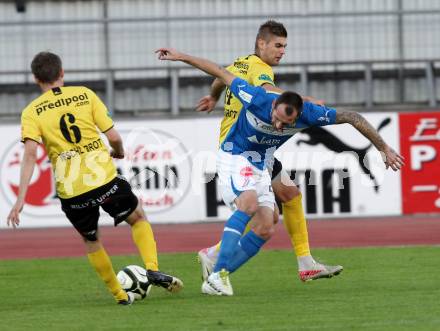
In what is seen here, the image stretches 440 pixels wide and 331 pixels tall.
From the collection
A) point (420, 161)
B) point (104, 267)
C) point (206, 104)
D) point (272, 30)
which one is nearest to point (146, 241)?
point (104, 267)

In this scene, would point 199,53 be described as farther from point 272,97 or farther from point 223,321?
point 223,321

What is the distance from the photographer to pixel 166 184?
59.5 feet

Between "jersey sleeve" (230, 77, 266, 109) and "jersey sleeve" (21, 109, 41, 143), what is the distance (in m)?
1.63

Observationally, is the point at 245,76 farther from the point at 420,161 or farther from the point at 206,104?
the point at 420,161

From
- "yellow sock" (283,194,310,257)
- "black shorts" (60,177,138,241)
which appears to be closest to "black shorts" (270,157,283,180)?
"yellow sock" (283,194,310,257)

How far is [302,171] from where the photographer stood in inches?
713

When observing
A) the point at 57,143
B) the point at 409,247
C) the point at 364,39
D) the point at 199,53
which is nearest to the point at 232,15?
the point at 199,53

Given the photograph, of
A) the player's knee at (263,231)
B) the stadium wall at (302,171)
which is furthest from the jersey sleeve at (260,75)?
the stadium wall at (302,171)

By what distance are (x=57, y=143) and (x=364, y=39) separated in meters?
12.7

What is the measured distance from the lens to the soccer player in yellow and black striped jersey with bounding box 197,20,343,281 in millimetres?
9555

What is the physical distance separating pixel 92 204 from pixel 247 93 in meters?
1.52

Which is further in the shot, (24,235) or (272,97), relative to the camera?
(24,235)

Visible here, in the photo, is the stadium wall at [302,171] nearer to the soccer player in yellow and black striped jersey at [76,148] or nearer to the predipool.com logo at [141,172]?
Result: the predipool.com logo at [141,172]

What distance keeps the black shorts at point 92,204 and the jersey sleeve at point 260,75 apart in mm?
1477
